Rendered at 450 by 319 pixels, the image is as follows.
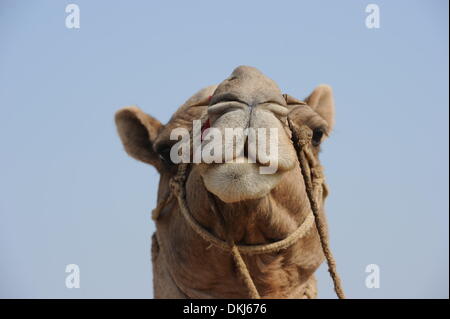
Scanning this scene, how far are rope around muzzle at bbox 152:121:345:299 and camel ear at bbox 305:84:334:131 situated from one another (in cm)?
125

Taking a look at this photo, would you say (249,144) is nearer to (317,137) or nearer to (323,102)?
(317,137)

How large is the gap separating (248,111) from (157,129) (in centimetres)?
229

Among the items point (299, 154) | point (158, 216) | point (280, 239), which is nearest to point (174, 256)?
point (158, 216)

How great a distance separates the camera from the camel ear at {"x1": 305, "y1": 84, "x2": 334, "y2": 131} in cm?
623

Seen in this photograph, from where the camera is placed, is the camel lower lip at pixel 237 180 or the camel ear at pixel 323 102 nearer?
the camel lower lip at pixel 237 180

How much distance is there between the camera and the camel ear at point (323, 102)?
6.23 m

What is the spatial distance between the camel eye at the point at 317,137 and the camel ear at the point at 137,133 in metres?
1.42

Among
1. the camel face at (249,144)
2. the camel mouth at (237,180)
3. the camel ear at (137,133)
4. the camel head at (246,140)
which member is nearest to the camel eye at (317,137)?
the camel head at (246,140)

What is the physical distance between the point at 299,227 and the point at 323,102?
5.93 feet

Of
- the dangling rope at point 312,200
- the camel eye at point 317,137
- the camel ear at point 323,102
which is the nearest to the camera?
the dangling rope at point 312,200

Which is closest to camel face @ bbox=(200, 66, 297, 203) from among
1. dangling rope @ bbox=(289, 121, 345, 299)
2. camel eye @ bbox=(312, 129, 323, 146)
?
dangling rope @ bbox=(289, 121, 345, 299)

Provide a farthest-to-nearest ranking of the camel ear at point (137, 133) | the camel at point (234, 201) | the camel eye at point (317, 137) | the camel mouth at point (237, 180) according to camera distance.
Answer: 1. the camel ear at point (137, 133)
2. the camel eye at point (317, 137)
3. the camel at point (234, 201)
4. the camel mouth at point (237, 180)

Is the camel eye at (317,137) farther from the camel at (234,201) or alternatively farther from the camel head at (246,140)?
the camel head at (246,140)
